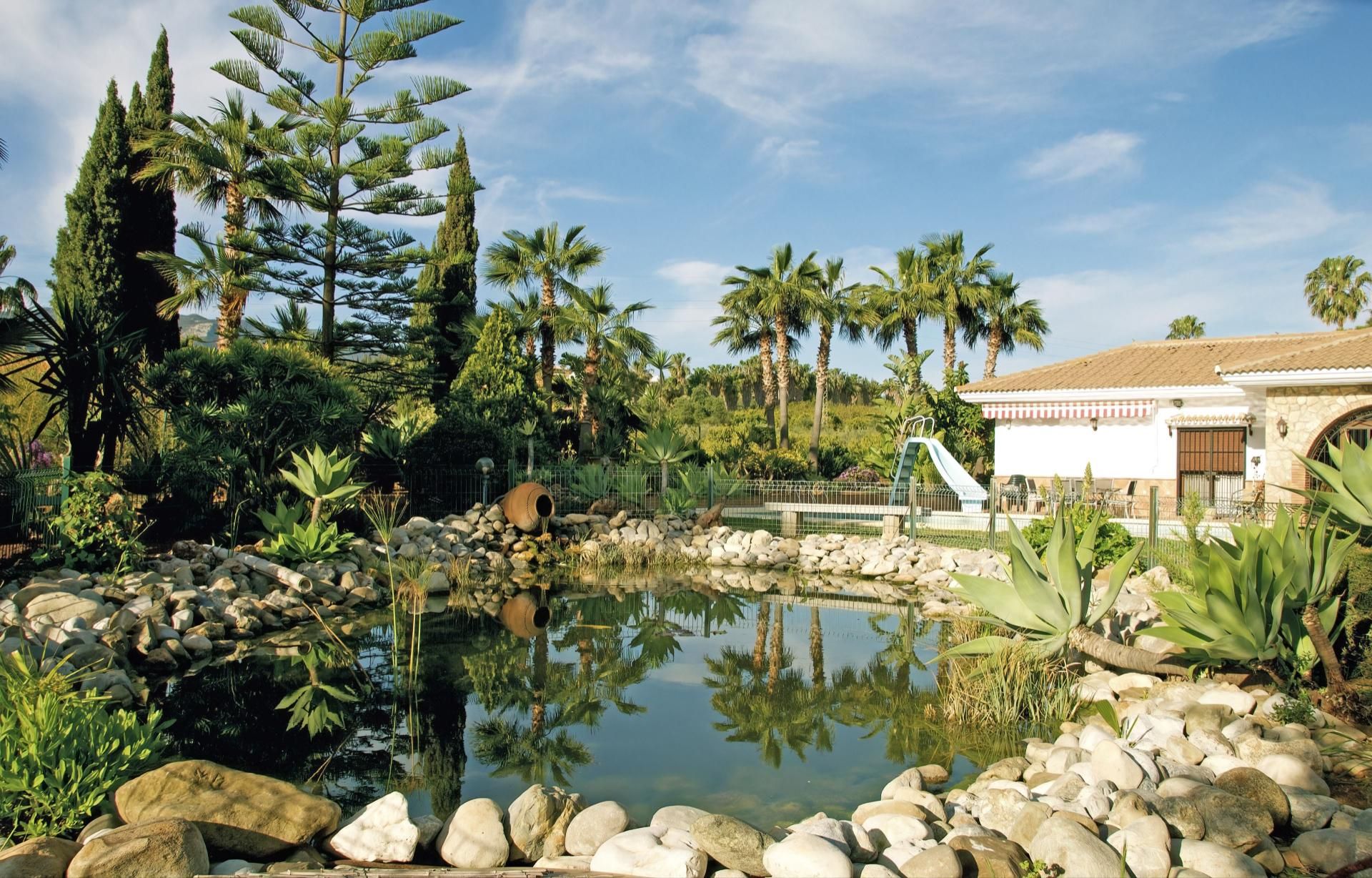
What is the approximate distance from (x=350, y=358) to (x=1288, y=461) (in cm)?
1834

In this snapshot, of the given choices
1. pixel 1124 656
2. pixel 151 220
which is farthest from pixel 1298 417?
pixel 151 220

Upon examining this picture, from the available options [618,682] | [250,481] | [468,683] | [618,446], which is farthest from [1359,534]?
[618,446]

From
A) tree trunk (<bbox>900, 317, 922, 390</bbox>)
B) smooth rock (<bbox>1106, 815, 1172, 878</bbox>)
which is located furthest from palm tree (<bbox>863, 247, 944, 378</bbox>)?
smooth rock (<bbox>1106, 815, 1172, 878</bbox>)

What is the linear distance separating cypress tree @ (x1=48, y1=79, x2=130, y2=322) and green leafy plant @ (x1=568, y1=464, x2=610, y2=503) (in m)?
10.2

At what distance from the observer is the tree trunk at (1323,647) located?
5.57m

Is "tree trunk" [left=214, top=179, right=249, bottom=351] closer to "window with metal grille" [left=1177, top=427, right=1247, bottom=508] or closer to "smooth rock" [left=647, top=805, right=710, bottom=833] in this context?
"smooth rock" [left=647, top=805, right=710, bottom=833]

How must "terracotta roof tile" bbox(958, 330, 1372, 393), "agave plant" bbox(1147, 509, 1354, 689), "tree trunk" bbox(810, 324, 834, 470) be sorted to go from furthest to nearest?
"tree trunk" bbox(810, 324, 834, 470) → "terracotta roof tile" bbox(958, 330, 1372, 393) → "agave plant" bbox(1147, 509, 1354, 689)

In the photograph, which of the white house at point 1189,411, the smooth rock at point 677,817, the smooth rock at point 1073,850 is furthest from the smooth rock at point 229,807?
the white house at point 1189,411

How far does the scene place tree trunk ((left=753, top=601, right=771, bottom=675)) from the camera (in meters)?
8.15

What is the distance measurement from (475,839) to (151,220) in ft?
64.2

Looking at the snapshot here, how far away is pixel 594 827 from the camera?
4215 mm

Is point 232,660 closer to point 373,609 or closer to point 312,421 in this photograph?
point 373,609

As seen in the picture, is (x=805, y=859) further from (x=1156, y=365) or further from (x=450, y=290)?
(x=450, y=290)

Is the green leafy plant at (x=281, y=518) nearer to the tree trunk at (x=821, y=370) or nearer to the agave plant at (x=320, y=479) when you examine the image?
the agave plant at (x=320, y=479)
